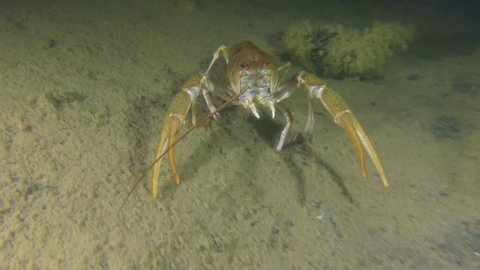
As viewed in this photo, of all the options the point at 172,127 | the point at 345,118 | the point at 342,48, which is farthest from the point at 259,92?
the point at 342,48

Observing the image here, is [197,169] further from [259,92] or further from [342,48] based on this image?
[342,48]

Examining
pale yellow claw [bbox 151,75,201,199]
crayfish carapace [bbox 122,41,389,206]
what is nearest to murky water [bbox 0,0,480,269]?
pale yellow claw [bbox 151,75,201,199]

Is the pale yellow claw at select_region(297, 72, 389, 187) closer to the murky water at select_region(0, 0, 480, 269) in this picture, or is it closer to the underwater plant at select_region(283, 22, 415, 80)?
the murky water at select_region(0, 0, 480, 269)

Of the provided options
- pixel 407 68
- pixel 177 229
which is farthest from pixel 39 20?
pixel 407 68

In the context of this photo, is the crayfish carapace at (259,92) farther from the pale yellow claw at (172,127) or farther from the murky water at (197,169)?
the murky water at (197,169)

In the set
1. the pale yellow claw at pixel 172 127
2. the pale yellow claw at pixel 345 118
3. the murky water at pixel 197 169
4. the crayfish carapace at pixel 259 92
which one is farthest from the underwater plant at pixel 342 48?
the pale yellow claw at pixel 172 127

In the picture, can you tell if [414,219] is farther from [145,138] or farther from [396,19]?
[396,19]
